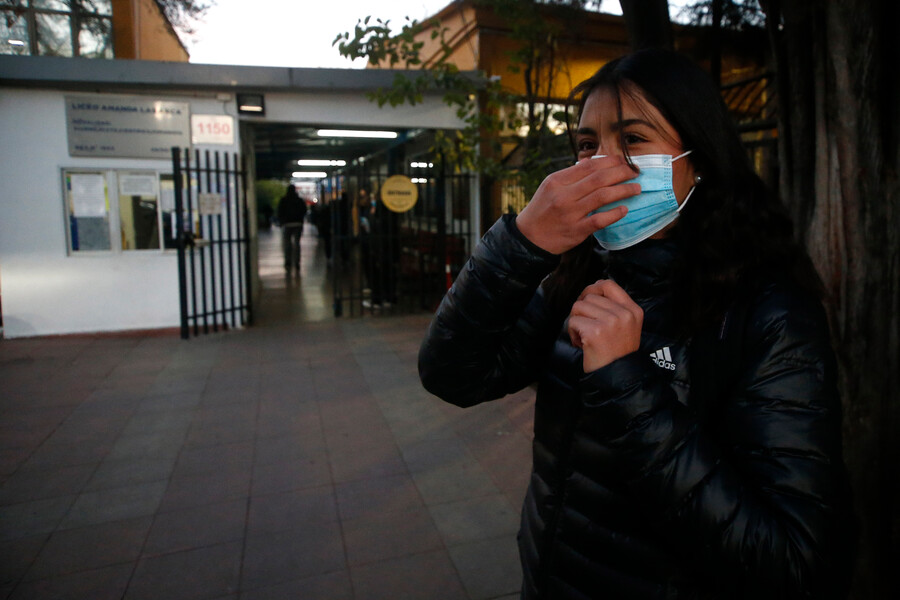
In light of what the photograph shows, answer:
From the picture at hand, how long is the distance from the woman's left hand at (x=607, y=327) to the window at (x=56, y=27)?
10466 mm

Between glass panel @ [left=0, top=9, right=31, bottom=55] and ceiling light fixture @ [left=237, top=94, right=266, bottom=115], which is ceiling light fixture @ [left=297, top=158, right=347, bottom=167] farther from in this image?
ceiling light fixture @ [left=237, top=94, right=266, bottom=115]

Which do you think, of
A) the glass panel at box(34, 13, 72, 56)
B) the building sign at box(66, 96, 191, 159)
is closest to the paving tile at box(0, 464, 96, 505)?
the building sign at box(66, 96, 191, 159)

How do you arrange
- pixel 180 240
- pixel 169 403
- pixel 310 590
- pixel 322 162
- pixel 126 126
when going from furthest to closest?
1. pixel 322 162
2. pixel 126 126
3. pixel 180 240
4. pixel 169 403
5. pixel 310 590

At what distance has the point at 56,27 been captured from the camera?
9.49 metres

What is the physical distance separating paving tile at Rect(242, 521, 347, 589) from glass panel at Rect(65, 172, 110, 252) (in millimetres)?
6732

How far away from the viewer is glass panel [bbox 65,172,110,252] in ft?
27.2

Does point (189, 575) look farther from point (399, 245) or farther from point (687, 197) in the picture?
point (399, 245)

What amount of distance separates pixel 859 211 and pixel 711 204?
42.6 inches

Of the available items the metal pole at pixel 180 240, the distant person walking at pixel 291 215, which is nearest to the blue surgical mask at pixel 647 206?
the metal pole at pixel 180 240

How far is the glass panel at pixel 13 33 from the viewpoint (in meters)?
8.84

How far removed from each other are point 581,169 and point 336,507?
10.2 ft

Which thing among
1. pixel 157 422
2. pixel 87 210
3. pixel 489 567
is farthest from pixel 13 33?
pixel 489 567

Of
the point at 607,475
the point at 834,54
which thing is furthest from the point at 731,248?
the point at 834,54

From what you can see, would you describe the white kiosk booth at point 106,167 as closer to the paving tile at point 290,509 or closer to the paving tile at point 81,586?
the paving tile at point 290,509
